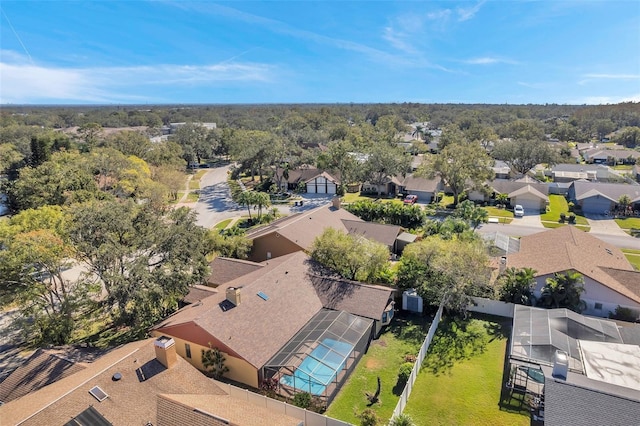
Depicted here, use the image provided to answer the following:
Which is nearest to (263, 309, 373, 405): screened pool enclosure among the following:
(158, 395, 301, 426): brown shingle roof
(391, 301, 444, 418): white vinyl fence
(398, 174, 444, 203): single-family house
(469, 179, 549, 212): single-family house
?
(158, 395, 301, 426): brown shingle roof

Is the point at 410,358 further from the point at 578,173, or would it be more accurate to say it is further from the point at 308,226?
the point at 578,173

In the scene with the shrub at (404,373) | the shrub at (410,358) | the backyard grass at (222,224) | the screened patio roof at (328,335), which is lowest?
the backyard grass at (222,224)

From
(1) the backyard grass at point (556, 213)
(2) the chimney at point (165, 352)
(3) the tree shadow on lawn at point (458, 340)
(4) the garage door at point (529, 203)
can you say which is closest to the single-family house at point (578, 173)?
(1) the backyard grass at point (556, 213)

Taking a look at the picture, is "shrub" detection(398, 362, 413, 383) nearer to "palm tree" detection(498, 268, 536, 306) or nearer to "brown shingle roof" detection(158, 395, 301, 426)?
"brown shingle roof" detection(158, 395, 301, 426)

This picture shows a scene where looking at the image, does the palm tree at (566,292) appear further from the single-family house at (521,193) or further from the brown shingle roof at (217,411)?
the single-family house at (521,193)

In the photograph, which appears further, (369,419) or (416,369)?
(416,369)

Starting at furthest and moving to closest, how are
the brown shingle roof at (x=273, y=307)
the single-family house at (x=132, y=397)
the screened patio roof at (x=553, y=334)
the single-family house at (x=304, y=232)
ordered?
1. the single-family house at (x=304, y=232)
2. the brown shingle roof at (x=273, y=307)
3. the screened patio roof at (x=553, y=334)
4. the single-family house at (x=132, y=397)

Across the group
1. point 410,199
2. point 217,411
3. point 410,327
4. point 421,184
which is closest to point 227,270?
point 410,327
